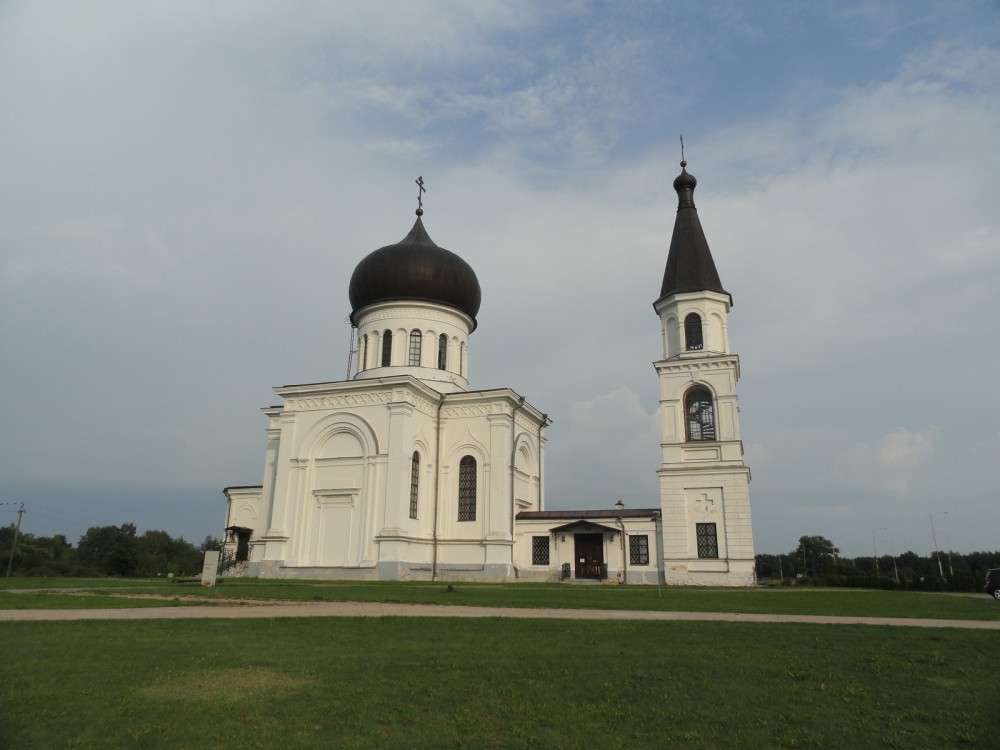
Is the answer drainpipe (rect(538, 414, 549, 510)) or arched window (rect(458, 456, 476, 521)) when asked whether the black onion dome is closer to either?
drainpipe (rect(538, 414, 549, 510))

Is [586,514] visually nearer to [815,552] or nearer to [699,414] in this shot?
[699,414]

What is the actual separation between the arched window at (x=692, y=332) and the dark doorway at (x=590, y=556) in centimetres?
983

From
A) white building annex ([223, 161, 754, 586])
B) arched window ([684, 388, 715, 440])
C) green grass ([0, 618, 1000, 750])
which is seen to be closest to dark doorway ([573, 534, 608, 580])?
white building annex ([223, 161, 754, 586])

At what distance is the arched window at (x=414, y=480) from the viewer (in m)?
31.9

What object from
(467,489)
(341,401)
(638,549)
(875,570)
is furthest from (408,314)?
(875,570)

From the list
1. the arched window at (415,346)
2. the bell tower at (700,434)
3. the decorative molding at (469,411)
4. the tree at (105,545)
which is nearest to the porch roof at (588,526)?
the bell tower at (700,434)

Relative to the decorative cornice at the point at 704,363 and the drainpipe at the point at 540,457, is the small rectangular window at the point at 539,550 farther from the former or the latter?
the decorative cornice at the point at 704,363

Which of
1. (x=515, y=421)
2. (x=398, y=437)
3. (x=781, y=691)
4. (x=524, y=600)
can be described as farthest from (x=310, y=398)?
(x=781, y=691)

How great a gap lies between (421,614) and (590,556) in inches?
815

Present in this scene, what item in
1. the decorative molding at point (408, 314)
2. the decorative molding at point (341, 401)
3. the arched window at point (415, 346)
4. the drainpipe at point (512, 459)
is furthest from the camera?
the decorative molding at point (408, 314)

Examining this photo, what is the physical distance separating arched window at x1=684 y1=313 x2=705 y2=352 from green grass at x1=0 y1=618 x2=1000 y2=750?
23.7m

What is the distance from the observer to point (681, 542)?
99.3 feet

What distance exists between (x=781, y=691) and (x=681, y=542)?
24854 millimetres

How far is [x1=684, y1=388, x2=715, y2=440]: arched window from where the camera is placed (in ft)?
105
